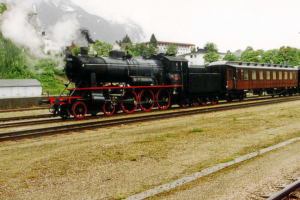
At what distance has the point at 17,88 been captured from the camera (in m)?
46.9

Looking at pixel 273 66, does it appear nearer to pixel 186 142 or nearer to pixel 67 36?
pixel 67 36

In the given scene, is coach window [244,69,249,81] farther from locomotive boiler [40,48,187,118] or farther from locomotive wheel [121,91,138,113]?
locomotive wheel [121,91,138,113]

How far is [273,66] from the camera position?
29.5 metres

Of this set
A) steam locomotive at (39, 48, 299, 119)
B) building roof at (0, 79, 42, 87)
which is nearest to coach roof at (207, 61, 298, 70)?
steam locomotive at (39, 48, 299, 119)

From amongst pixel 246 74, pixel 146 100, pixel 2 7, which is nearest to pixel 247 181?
pixel 146 100

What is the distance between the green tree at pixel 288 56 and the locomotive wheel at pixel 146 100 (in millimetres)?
A: 64097

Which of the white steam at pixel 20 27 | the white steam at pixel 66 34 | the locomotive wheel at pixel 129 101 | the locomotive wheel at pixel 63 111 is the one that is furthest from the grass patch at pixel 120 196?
the white steam at pixel 66 34

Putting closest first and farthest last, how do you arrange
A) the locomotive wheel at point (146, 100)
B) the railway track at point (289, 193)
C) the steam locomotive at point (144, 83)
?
1. the railway track at point (289, 193)
2. the steam locomotive at point (144, 83)
3. the locomotive wheel at point (146, 100)

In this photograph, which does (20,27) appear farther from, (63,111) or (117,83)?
(117,83)

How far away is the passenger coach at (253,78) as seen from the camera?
77.0 feet

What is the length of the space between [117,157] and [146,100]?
11.1m

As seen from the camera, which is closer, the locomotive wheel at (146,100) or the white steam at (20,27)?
the locomotive wheel at (146,100)

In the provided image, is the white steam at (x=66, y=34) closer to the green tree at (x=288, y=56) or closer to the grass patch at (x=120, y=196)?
the grass patch at (x=120, y=196)

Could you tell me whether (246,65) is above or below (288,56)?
below
